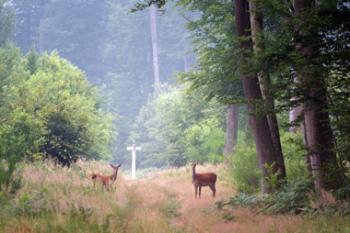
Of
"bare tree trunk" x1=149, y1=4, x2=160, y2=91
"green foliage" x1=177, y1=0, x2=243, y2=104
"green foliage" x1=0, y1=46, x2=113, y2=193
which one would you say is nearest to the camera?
"green foliage" x1=177, y1=0, x2=243, y2=104

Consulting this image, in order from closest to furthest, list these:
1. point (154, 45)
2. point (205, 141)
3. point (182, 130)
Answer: point (205, 141) < point (182, 130) < point (154, 45)

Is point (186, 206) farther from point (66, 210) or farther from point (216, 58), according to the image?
point (216, 58)

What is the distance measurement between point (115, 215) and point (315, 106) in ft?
15.8

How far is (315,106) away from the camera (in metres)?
8.71

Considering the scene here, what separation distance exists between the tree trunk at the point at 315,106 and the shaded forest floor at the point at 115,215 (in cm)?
93

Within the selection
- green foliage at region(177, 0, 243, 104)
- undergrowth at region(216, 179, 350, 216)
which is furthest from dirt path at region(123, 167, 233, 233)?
green foliage at region(177, 0, 243, 104)

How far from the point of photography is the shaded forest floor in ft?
25.3

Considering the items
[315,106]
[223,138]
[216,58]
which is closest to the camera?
[315,106]

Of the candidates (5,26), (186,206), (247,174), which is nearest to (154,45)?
(5,26)

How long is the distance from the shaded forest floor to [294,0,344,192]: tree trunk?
929mm

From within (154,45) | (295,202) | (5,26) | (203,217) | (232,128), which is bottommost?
(203,217)

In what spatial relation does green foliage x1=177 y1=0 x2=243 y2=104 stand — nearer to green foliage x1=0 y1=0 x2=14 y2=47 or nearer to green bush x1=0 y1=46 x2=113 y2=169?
green bush x1=0 y1=46 x2=113 y2=169

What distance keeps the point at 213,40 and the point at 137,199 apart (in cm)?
801

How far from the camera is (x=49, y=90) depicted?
22953mm
